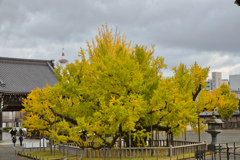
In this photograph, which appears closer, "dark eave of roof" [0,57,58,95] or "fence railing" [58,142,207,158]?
"fence railing" [58,142,207,158]

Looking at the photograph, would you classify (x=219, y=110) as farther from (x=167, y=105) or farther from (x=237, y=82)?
(x=237, y=82)

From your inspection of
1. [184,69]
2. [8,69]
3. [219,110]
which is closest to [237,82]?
[219,110]

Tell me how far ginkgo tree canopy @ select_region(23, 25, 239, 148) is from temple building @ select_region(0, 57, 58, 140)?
18075 millimetres

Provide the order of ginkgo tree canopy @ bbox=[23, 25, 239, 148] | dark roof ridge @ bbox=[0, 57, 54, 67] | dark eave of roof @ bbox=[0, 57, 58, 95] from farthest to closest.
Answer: dark roof ridge @ bbox=[0, 57, 54, 67] < dark eave of roof @ bbox=[0, 57, 58, 95] < ginkgo tree canopy @ bbox=[23, 25, 239, 148]

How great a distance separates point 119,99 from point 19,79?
32.7m

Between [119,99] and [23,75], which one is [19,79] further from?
[119,99]

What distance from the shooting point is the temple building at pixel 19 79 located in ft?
157

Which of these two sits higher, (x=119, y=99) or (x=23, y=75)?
(x=23, y=75)

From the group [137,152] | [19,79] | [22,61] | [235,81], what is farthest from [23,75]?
[235,81]

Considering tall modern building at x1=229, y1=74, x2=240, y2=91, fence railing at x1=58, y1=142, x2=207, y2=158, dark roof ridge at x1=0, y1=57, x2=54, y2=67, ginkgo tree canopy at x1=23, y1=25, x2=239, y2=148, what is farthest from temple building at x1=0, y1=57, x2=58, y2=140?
tall modern building at x1=229, y1=74, x2=240, y2=91

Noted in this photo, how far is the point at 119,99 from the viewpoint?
23875 mm

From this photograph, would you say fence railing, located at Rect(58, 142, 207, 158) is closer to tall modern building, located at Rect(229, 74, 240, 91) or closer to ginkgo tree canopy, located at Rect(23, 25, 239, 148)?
ginkgo tree canopy, located at Rect(23, 25, 239, 148)

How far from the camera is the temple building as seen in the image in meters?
48.0

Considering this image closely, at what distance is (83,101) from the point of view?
28125mm
